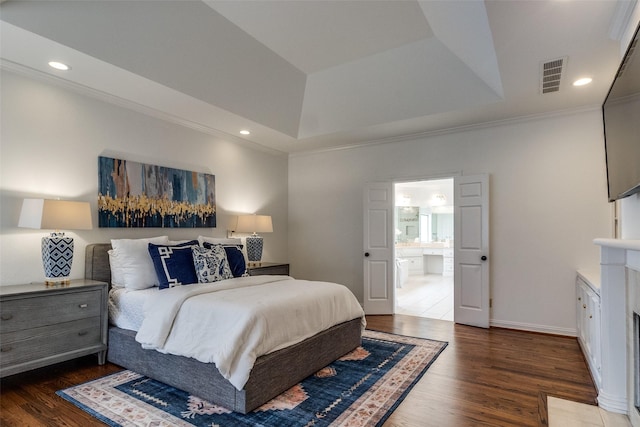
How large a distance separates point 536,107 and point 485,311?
254cm

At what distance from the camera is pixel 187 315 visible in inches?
105

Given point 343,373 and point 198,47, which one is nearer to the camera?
point 343,373

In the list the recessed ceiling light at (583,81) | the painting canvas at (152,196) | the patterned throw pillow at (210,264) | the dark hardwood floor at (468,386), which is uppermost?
the recessed ceiling light at (583,81)

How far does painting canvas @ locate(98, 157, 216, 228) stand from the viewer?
3.75 meters

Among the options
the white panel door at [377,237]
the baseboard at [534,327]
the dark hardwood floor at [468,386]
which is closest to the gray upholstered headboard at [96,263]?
the dark hardwood floor at [468,386]

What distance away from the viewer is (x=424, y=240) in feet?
35.9

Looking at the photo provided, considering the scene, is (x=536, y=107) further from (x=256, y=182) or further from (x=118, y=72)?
(x=118, y=72)

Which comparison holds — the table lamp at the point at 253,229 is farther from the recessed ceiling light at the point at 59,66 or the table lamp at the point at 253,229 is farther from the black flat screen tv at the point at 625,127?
the black flat screen tv at the point at 625,127

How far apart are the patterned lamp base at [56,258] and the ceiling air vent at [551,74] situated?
4.47 meters

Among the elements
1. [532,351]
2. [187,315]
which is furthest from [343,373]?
[532,351]

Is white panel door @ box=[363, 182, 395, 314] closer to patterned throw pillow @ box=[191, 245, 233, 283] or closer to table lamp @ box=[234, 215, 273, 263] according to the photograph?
table lamp @ box=[234, 215, 273, 263]

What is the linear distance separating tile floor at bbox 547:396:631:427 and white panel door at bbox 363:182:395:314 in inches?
115

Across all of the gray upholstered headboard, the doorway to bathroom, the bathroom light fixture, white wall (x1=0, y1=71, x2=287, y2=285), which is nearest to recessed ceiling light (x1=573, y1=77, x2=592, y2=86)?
the doorway to bathroom

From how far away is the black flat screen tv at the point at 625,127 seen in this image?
1938 mm
